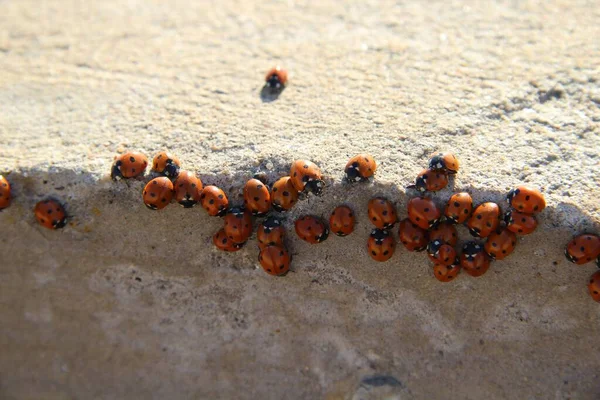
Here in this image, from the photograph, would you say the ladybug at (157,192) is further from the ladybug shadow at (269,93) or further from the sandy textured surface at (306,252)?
the ladybug shadow at (269,93)

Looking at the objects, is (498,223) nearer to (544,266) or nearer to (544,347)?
(544,266)

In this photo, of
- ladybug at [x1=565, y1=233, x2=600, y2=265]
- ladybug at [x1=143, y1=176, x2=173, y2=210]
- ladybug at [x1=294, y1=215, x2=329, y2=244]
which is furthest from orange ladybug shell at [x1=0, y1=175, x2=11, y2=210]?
ladybug at [x1=565, y1=233, x2=600, y2=265]

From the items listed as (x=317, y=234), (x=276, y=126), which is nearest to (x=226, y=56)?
(x=276, y=126)

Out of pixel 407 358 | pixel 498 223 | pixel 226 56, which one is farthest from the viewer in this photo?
pixel 226 56

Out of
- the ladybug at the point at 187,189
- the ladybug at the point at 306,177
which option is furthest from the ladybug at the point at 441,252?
the ladybug at the point at 187,189

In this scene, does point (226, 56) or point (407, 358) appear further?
point (226, 56)
